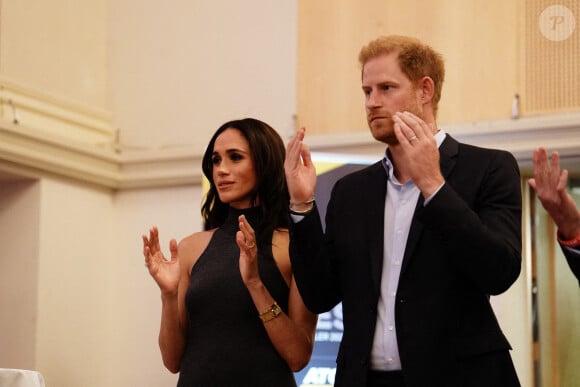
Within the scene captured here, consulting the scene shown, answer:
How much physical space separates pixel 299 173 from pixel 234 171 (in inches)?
27.0

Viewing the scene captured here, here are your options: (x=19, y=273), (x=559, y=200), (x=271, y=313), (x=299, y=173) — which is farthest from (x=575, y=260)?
(x=19, y=273)

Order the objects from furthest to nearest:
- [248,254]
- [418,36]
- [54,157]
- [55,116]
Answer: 1. [55,116]
2. [54,157]
3. [418,36]
4. [248,254]

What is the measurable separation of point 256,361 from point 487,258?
3.27 ft

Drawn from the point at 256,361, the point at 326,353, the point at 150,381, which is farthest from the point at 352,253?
the point at 150,381

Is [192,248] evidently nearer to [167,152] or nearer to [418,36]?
[418,36]

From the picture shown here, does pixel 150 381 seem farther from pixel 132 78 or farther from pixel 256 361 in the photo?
pixel 256 361

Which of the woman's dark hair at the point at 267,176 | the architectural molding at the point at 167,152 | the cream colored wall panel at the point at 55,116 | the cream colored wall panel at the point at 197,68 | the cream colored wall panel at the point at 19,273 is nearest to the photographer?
the woman's dark hair at the point at 267,176

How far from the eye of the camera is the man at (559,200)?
2.38 metres

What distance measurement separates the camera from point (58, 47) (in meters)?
5.79

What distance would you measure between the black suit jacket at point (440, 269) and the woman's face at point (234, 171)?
2.23ft

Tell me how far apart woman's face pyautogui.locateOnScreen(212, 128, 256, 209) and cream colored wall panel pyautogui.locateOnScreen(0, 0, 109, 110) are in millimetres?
2466

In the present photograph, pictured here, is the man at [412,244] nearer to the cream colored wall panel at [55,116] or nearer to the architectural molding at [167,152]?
the architectural molding at [167,152]

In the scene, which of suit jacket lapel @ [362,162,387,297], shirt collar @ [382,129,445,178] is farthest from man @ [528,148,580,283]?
suit jacket lapel @ [362,162,387,297]

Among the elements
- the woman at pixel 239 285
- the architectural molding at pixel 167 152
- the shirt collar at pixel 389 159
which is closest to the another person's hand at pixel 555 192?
the shirt collar at pixel 389 159
